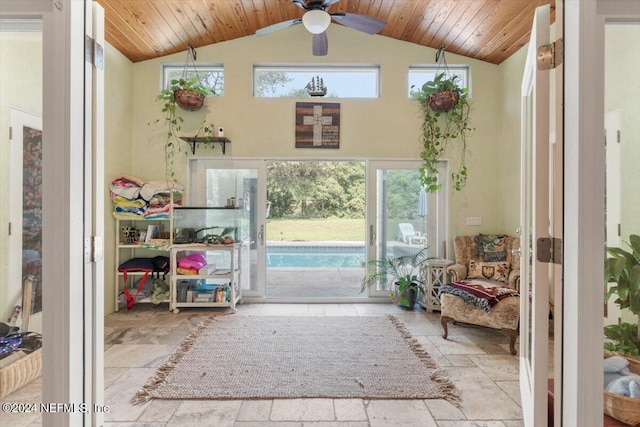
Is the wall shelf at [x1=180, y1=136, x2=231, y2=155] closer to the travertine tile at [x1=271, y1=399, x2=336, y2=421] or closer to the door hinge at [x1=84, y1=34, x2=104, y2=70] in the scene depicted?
the door hinge at [x1=84, y1=34, x2=104, y2=70]

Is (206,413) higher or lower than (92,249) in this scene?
lower

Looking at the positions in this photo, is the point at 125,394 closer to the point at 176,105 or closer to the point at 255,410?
the point at 255,410

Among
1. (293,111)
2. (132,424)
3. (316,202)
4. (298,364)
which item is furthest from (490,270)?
(316,202)

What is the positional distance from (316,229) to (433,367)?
817 centimetres

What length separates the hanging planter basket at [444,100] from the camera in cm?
393

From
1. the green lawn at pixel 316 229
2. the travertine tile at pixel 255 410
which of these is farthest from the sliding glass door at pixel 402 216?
the green lawn at pixel 316 229

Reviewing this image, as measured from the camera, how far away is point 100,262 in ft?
4.13

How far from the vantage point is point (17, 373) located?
160 cm

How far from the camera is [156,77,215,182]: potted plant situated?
3930 mm

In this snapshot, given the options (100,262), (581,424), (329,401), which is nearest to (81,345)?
(100,262)

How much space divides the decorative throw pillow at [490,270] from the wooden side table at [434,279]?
0.84 feet

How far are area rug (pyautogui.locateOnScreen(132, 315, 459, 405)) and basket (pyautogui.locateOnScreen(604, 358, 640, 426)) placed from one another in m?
0.90

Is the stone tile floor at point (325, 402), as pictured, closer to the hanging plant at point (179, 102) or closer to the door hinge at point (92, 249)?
the door hinge at point (92, 249)

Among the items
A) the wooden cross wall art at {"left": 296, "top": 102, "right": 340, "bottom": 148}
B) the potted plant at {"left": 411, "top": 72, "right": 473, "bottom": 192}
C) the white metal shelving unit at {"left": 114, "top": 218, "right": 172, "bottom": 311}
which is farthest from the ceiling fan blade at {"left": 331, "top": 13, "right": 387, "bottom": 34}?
the white metal shelving unit at {"left": 114, "top": 218, "right": 172, "bottom": 311}
